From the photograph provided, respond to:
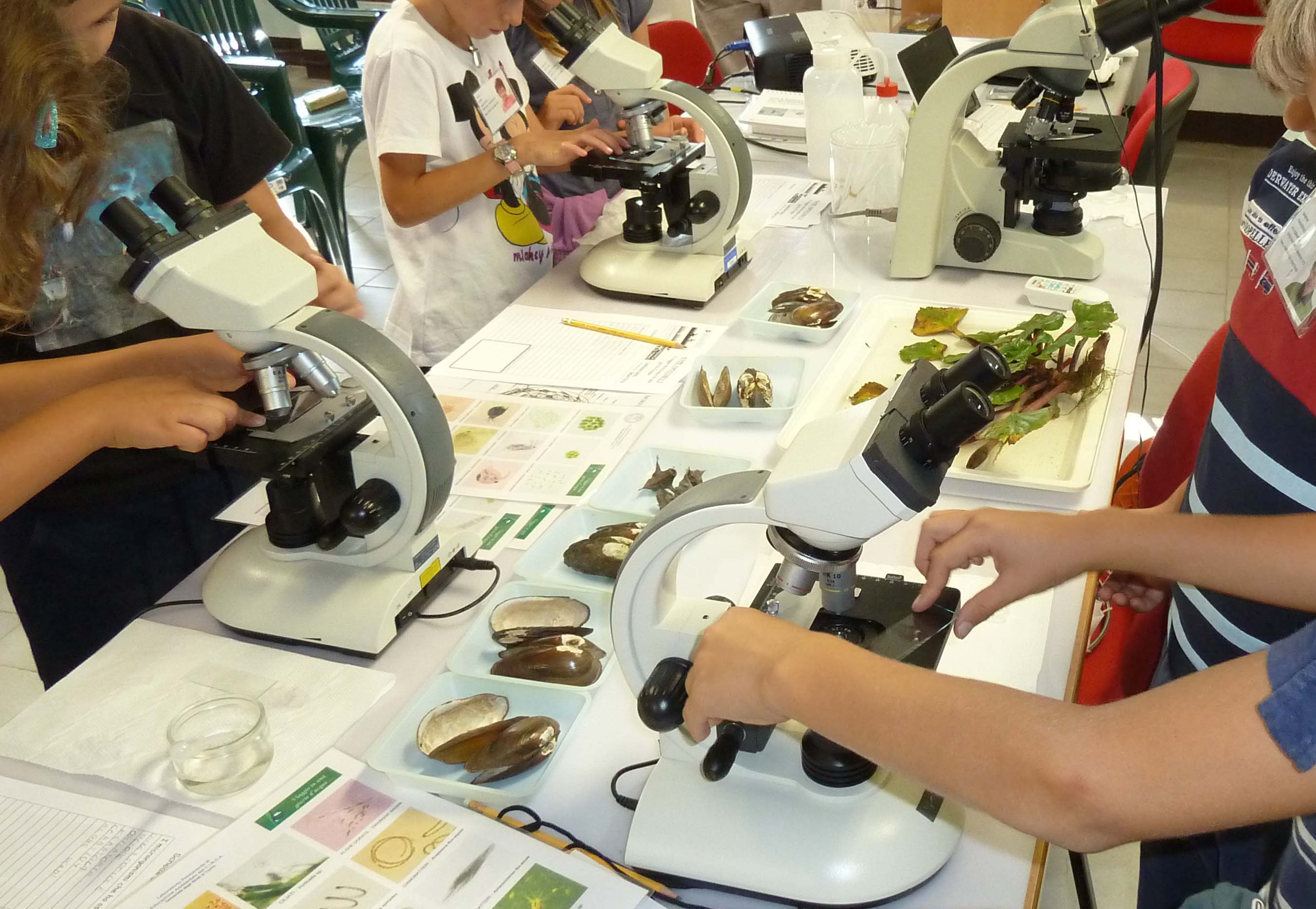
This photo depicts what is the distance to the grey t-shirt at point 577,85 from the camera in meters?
2.18

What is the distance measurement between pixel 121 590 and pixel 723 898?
100cm

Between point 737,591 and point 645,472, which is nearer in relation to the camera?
point 737,591

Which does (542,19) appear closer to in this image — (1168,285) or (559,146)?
(559,146)

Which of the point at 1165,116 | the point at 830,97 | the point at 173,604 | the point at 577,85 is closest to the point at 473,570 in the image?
the point at 173,604

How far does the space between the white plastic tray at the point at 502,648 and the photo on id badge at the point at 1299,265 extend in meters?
0.65

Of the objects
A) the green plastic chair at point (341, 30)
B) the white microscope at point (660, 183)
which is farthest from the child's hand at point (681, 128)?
the green plastic chair at point (341, 30)

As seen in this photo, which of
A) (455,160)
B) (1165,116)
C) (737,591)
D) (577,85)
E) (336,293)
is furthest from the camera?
(577,85)

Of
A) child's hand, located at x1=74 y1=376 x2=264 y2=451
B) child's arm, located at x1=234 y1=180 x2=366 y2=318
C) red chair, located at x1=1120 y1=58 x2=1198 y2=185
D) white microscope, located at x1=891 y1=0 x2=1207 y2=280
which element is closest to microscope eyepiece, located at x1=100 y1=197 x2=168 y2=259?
child's hand, located at x1=74 y1=376 x2=264 y2=451

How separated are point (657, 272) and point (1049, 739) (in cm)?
126

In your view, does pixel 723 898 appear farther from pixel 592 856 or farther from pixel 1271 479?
pixel 1271 479

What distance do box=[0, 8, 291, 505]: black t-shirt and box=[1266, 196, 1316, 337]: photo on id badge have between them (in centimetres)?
121

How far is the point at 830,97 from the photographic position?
6.82 ft

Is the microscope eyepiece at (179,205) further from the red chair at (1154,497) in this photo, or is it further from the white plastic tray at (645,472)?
the red chair at (1154,497)

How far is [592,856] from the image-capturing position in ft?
2.84
